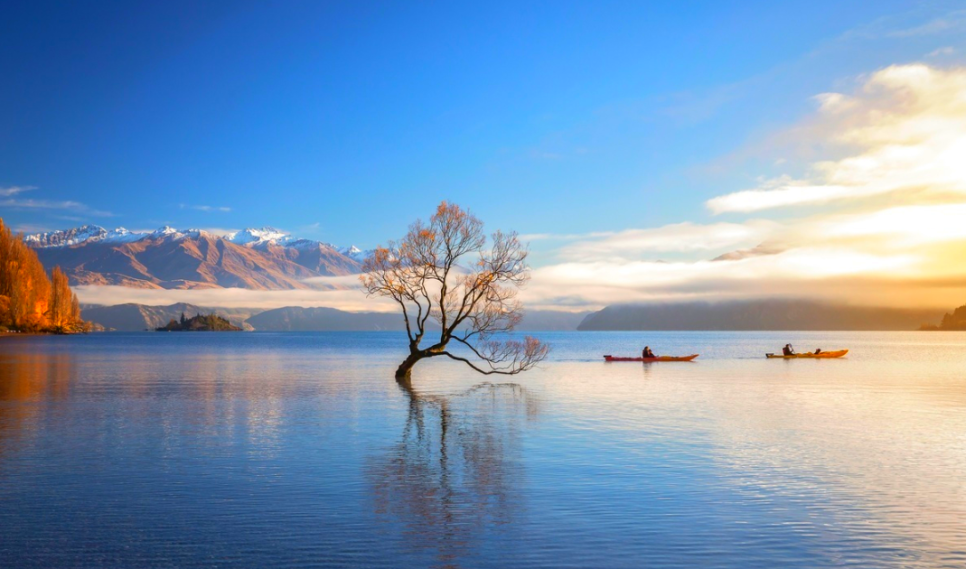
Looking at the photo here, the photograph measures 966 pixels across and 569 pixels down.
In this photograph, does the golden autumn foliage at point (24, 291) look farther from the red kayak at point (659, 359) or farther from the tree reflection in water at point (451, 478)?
the tree reflection in water at point (451, 478)

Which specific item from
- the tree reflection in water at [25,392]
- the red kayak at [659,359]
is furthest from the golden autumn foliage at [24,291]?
the red kayak at [659,359]

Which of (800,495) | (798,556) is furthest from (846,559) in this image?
(800,495)

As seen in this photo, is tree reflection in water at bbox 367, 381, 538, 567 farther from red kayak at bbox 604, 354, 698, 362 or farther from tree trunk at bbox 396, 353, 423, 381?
red kayak at bbox 604, 354, 698, 362

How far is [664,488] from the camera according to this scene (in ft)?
59.9

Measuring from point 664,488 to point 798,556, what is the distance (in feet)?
17.7

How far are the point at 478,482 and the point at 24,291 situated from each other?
195 metres

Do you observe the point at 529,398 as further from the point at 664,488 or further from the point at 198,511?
the point at 198,511

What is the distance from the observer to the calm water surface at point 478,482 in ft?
43.2

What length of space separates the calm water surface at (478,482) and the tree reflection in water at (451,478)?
90 mm

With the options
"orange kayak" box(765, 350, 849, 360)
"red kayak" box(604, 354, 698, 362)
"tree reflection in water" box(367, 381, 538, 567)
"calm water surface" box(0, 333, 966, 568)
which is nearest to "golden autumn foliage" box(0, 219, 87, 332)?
"red kayak" box(604, 354, 698, 362)

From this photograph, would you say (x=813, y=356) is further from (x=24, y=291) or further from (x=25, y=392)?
(x=24, y=291)

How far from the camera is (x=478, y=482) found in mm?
18703

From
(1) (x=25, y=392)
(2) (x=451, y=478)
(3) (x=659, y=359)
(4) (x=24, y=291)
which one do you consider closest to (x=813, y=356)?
(3) (x=659, y=359)

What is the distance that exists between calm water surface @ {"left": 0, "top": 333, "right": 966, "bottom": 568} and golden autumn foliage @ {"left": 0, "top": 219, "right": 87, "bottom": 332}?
154547 millimetres
